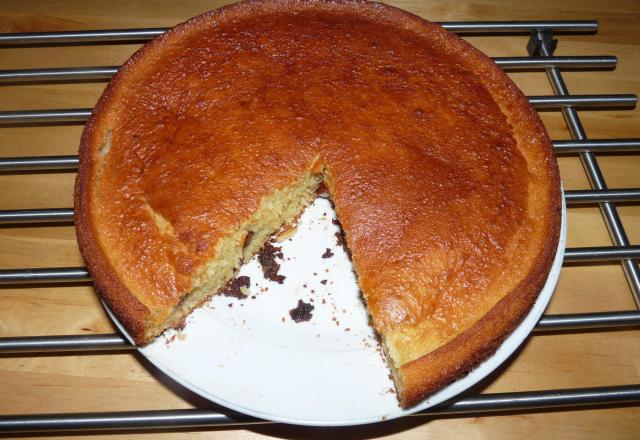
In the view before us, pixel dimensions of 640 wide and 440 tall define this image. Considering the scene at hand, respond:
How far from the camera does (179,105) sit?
2.46 metres

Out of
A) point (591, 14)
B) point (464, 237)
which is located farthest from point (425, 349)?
point (591, 14)

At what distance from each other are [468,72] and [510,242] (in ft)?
2.91

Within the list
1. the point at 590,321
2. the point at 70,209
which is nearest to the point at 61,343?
the point at 70,209

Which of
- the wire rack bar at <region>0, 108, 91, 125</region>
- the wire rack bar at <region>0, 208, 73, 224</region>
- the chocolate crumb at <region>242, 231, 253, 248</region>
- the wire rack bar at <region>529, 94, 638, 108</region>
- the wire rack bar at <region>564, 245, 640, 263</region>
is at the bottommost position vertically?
the wire rack bar at <region>564, 245, 640, 263</region>

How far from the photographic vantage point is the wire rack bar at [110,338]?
Result: 7.18ft

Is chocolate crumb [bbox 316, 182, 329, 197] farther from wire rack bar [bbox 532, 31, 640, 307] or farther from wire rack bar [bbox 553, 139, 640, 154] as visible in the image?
wire rack bar [bbox 532, 31, 640, 307]

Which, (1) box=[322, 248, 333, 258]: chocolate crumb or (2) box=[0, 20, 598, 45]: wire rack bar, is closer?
(1) box=[322, 248, 333, 258]: chocolate crumb

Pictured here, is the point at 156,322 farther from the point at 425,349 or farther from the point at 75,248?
the point at 425,349

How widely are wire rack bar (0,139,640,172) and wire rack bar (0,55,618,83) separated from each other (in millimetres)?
502

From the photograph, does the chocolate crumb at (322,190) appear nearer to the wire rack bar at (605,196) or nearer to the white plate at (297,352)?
the white plate at (297,352)

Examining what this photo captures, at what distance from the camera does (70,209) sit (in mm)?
2516

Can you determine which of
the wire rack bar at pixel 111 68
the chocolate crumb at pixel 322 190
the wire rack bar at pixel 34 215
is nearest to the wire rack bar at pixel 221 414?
the wire rack bar at pixel 34 215

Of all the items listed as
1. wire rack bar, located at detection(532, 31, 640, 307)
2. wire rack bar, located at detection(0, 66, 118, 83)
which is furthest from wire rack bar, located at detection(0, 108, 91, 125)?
wire rack bar, located at detection(532, 31, 640, 307)

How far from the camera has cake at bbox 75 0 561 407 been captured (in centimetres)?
210
